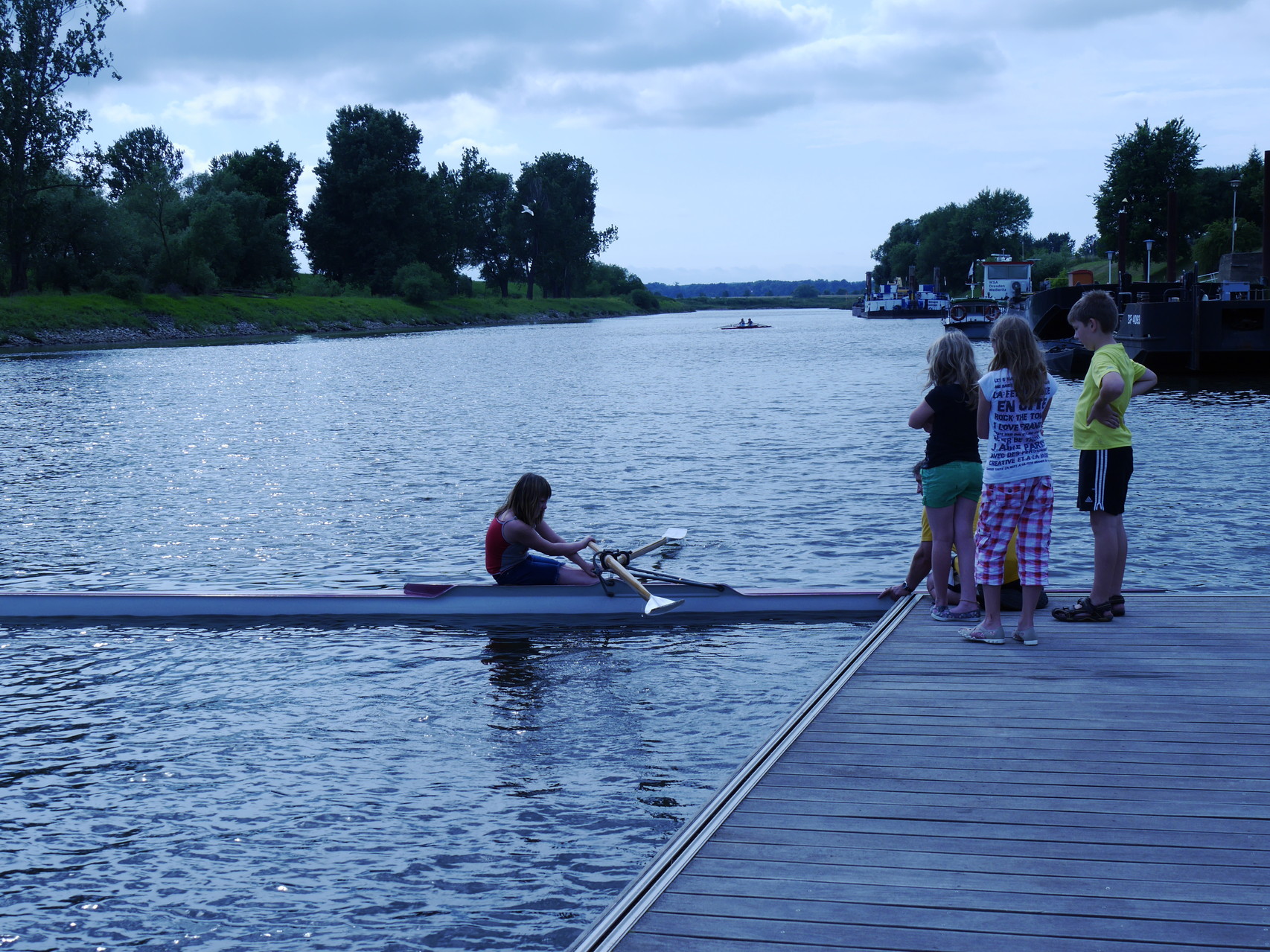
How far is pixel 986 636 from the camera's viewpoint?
7.20m

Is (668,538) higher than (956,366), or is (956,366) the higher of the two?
(956,366)

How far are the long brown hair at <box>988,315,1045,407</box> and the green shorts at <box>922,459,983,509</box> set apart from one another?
2.41 feet

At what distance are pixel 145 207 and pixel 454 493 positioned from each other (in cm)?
6654

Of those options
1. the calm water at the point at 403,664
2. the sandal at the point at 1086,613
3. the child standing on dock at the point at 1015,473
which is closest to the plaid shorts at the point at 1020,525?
the child standing on dock at the point at 1015,473

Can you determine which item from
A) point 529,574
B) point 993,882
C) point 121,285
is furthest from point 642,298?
point 993,882

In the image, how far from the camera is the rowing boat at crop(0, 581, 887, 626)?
412 inches

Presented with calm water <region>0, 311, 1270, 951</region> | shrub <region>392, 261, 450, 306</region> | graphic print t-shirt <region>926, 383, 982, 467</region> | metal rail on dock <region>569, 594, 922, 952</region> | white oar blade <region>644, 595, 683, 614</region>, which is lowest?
calm water <region>0, 311, 1270, 951</region>

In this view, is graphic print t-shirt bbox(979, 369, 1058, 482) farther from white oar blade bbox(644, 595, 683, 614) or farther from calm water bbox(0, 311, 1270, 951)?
white oar blade bbox(644, 595, 683, 614)

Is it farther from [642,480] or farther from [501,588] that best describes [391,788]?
[642,480]

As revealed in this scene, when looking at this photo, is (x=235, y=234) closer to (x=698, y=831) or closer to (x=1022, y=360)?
(x=1022, y=360)

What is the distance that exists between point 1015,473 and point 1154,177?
9054cm

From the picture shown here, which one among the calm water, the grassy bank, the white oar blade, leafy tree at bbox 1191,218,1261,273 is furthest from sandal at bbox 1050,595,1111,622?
leafy tree at bbox 1191,218,1261,273

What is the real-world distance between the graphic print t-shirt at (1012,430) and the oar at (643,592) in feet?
12.9

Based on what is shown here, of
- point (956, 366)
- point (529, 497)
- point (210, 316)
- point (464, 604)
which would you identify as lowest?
point (464, 604)
